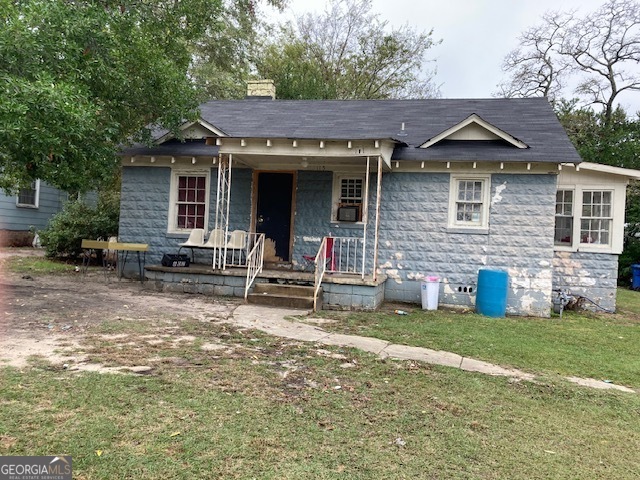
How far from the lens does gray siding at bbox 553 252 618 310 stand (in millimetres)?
10062

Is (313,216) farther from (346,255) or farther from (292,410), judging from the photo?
(292,410)

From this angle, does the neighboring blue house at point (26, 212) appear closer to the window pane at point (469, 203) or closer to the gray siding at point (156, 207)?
the gray siding at point (156, 207)

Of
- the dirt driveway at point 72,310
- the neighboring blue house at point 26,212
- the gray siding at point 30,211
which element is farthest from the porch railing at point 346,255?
the gray siding at point 30,211

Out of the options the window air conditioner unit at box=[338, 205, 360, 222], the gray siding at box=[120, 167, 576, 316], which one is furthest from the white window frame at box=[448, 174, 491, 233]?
the window air conditioner unit at box=[338, 205, 360, 222]

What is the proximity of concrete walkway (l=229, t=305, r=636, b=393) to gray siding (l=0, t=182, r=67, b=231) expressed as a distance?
13050 mm

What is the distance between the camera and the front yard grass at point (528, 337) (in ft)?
17.9

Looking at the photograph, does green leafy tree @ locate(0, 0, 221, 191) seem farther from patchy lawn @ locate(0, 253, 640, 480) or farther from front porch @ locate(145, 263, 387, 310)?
patchy lawn @ locate(0, 253, 640, 480)

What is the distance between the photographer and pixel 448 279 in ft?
32.1

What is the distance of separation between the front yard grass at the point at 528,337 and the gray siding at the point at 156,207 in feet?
13.5

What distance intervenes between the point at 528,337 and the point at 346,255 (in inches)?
172

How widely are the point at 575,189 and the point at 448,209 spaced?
3218 millimetres

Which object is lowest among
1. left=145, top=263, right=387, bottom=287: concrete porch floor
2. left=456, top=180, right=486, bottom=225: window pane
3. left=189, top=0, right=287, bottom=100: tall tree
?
left=145, top=263, right=387, bottom=287: concrete porch floor

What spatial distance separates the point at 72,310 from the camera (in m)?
6.99

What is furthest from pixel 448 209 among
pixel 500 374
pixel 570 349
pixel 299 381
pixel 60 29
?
pixel 60 29
